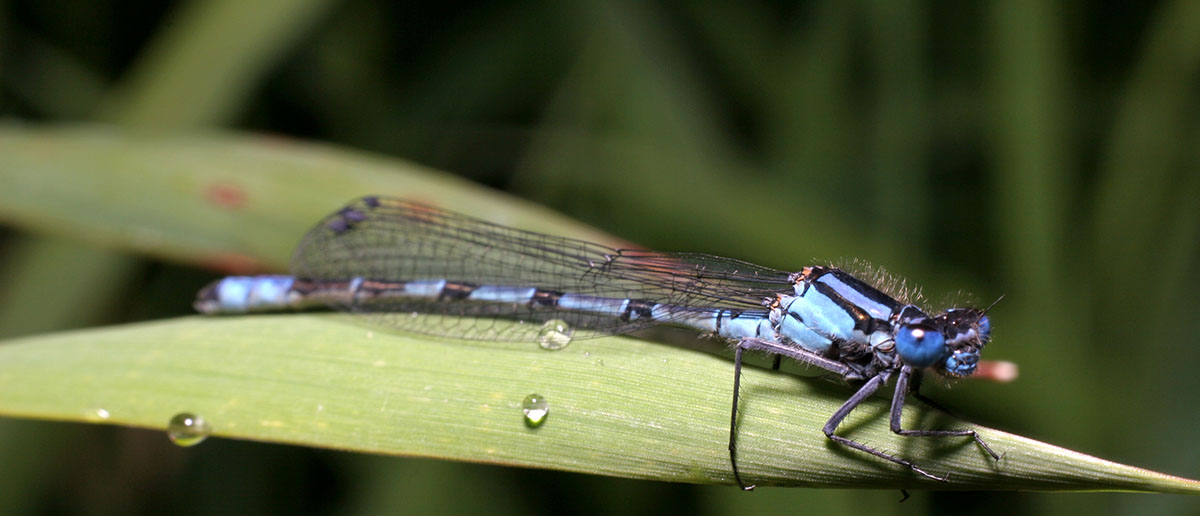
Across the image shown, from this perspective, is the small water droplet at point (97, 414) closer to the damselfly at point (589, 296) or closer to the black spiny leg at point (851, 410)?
the damselfly at point (589, 296)

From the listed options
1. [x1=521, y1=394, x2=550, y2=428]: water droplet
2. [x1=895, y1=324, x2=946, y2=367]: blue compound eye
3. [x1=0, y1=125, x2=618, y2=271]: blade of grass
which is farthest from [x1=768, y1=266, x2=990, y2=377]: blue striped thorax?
[x1=521, y1=394, x2=550, y2=428]: water droplet

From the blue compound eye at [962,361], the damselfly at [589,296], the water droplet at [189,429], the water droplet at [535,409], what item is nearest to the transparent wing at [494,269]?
the damselfly at [589,296]

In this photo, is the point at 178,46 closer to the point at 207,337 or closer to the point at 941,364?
the point at 207,337

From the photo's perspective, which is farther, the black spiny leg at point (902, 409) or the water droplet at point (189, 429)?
the water droplet at point (189, 429)

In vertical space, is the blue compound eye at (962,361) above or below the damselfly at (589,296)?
below

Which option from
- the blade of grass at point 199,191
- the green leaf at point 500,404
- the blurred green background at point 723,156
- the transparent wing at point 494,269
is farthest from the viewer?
the blurred green background at point 723,156

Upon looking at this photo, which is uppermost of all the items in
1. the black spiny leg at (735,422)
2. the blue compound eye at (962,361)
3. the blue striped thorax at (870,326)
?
the blue striped thorax at (870,326)

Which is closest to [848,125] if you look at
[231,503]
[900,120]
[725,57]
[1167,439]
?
[900,120]
